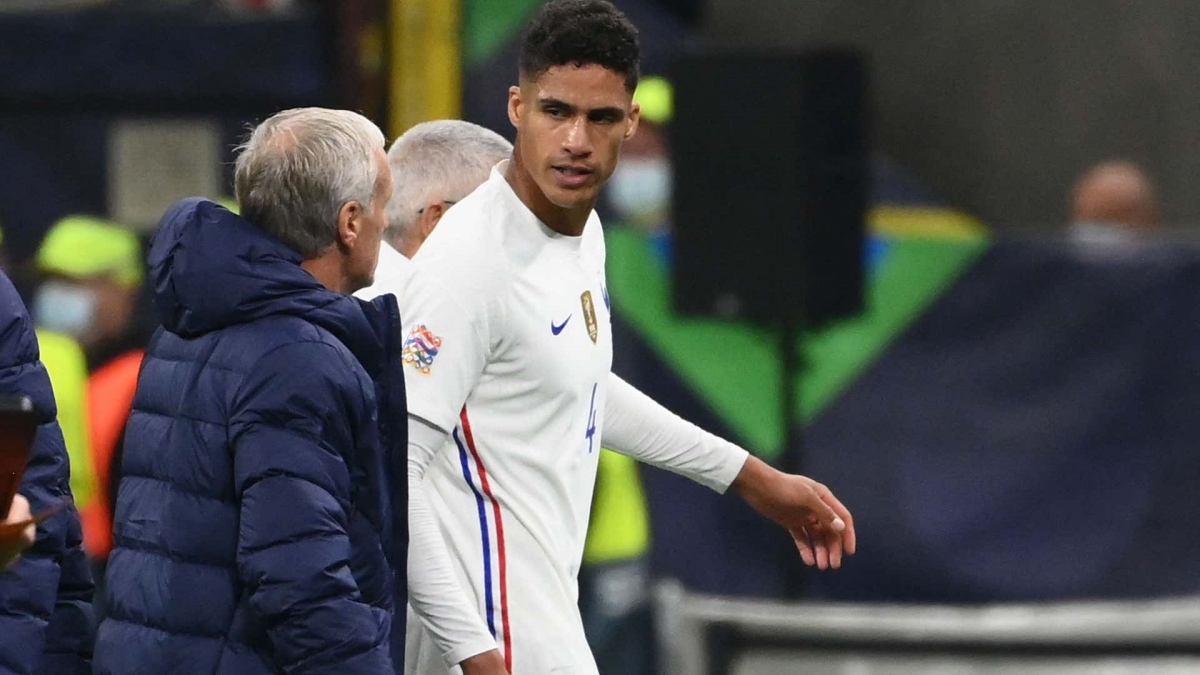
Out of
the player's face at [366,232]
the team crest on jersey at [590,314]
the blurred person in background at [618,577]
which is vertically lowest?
the blurred person in background at [618,577]

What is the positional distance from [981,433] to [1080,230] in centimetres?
101

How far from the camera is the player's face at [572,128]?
367cm

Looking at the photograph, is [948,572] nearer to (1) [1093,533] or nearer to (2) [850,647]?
(1) [1093,533]

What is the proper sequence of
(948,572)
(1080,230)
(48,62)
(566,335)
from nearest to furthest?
(566,335), (948,572), (1080,230), (48,62)

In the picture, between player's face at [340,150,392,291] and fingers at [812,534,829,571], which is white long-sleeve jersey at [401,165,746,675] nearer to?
player's face at [340,150,392,291]

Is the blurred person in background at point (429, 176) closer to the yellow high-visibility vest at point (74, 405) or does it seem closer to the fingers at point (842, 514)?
the fingers at point (842, 514)

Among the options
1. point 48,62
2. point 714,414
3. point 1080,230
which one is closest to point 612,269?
point 714,414

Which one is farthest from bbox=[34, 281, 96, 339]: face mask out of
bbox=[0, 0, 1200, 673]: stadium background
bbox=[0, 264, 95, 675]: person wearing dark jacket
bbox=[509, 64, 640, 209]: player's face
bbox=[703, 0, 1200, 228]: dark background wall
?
bbox=[509, 64, 640, 209]: player's face

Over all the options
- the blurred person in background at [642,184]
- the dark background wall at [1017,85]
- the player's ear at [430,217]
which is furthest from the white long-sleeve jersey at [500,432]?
the dark background wall at [1017,85]

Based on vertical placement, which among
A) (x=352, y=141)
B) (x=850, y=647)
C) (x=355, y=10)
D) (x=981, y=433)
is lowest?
(x=850, y=647)

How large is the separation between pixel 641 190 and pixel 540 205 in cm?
479

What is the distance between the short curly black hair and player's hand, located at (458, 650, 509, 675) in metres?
0.97

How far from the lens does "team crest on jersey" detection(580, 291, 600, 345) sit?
12.4 ft

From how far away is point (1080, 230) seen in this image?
8523 millimetres
